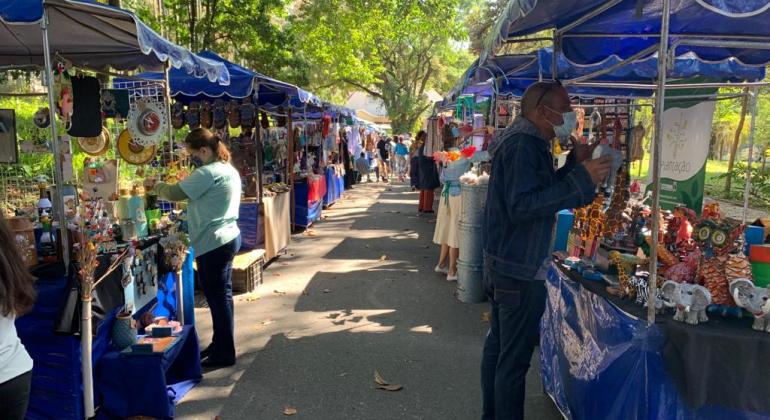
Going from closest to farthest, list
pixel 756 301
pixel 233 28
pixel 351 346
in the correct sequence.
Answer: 1. pixel 756 301
2. pixel 351 346
3. pixel 233 28

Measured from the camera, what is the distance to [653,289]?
2.31m

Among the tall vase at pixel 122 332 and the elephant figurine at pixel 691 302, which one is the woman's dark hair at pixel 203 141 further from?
the elephant figurine at pixel 691 302

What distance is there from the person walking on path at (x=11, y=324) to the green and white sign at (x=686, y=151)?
6.41 m

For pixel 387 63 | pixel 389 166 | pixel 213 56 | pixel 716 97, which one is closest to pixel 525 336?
pixel 716 97

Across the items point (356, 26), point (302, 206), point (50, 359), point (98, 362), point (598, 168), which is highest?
point (356, 26)

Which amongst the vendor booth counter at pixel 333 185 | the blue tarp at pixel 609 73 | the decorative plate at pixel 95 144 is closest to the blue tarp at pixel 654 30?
the blue tarp at pixel 609 73

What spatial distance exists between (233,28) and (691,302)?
1515cm

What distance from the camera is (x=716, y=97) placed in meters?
5.78

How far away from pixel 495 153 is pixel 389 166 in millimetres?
22291

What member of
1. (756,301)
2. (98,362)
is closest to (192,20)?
(98,362)

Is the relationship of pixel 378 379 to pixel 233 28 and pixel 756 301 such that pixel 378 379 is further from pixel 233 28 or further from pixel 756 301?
pixel 233 28

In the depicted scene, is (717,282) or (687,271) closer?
(717,282)

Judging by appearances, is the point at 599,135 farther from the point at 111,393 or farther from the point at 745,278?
the point at 111,393

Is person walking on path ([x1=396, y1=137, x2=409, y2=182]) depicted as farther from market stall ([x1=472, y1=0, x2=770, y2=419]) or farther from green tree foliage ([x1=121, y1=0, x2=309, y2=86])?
market stall ([x1=472, y1=0, x2=770, y2=419])
